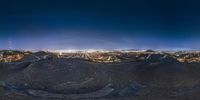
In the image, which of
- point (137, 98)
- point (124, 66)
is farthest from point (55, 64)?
point (137, 98)

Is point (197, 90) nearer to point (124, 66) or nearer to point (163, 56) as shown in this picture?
point (124, 66)

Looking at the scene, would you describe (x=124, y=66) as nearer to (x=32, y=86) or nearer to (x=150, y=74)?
(x=150, y=74)

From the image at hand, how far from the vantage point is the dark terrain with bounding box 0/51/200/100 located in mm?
47562

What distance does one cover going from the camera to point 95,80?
55375 millimetres

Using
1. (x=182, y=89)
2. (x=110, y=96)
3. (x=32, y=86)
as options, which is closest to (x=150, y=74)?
(x=182, y=89)

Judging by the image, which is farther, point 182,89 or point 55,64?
point 55,64

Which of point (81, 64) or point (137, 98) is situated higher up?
point (81, 64)

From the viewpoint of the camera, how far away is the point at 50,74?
5603 cm

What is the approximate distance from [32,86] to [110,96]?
476 inches

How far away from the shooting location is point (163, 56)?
70.6 metres

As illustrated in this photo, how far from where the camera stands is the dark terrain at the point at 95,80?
47.6 meters

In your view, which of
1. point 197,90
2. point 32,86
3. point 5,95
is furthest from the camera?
point 32,86

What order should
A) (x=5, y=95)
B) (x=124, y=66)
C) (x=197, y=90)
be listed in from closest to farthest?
(x=5, y=95) < (x=197, y=90) < (x=124, y=66)

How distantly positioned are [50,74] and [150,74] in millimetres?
15893
